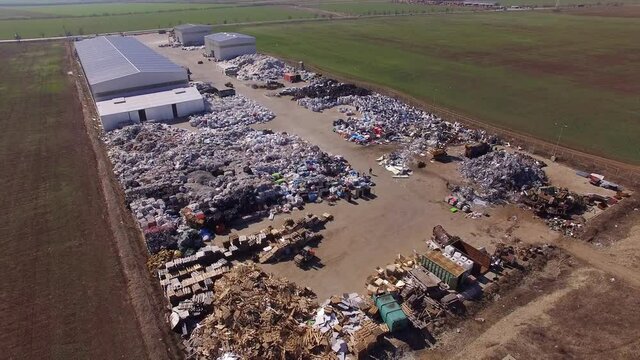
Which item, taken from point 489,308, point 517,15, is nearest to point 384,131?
point 489,308

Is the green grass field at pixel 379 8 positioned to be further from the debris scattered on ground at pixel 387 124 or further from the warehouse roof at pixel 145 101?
the warehouse roof at pixel 145 101

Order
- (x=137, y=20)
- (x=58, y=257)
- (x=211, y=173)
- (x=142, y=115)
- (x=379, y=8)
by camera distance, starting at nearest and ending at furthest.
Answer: (x=58, y=257)
(x=211, y=173)
(x=142, y=115)
(x=137, y=20)
(x=379, y=8)

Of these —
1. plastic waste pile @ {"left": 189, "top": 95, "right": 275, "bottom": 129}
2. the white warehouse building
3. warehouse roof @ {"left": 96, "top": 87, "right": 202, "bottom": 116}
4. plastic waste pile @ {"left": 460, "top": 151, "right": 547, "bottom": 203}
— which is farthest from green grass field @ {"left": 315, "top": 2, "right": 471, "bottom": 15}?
plastic waste pile @ {"left": 460, "top": 151, "right": 547, "bottom": 203}

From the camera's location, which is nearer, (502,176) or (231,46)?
(502,176)

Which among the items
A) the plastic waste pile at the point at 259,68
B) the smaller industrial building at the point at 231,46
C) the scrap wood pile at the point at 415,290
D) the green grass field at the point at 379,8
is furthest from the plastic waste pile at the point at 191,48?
the scrap wood pile at the point at 415,290

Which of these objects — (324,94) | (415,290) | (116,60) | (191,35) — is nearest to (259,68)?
(324,94)

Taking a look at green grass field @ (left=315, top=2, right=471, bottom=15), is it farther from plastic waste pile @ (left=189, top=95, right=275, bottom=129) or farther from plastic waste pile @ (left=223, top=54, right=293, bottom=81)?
plastic waste pile @ (left=189, top=95, right=275, bottom=129)

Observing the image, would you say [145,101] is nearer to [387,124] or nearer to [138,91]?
[138,91]

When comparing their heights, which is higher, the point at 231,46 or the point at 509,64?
the point at 231,46

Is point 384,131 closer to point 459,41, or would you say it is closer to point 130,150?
point 130,150
